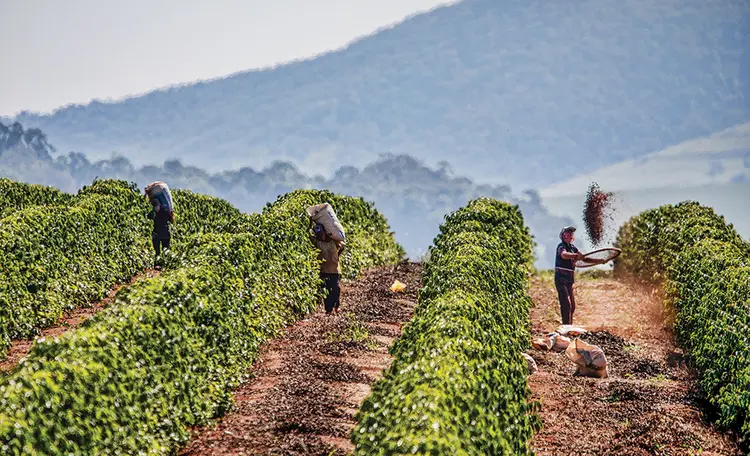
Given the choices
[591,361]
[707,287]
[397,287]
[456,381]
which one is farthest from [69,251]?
[456,381]

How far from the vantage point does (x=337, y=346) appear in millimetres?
12039

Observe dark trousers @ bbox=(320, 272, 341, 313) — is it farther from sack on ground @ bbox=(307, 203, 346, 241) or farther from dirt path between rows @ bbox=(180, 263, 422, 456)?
sack on ground @ bbox=(307, 203, 346, 241)

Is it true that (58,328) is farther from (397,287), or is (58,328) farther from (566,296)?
(566,296)

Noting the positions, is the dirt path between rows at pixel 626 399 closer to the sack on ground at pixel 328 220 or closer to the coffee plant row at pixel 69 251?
the sack on ground at pixel 328 220

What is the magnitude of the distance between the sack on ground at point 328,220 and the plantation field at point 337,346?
0.48 metres

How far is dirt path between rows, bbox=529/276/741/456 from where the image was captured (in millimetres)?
9414

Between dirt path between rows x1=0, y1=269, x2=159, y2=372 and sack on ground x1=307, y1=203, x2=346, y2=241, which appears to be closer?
dirt path between rows x1=0, y1=269, x2=159, y2=372

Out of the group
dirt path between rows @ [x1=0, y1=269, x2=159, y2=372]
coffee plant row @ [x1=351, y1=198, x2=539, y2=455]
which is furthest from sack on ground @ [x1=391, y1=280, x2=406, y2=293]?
dirt path between rows @ [x1=0, y1=269, x2=159, y2=372]

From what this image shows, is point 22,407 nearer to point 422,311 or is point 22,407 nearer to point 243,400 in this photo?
point 243,400

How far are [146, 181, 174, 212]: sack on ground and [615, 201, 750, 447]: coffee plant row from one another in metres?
9.80

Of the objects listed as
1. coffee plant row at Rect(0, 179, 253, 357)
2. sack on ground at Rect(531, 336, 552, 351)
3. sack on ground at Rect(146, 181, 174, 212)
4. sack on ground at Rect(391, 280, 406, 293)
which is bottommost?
sack on ground at Rect(531, 336, 552, 351)

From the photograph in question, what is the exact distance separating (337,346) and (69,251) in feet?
20.0

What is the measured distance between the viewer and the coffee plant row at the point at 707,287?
392 inches

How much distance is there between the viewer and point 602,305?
18266mm
